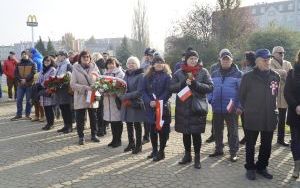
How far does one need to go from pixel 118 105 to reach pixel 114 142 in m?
0.87

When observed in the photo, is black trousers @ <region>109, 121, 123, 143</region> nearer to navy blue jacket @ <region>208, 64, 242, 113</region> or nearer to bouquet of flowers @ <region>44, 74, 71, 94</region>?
bouquet of flowers @ <region>44, 74, 71, 94</region>

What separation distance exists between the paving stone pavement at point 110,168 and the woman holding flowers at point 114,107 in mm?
277

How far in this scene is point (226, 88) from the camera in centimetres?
738

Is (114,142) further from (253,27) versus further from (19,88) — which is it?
(253,27)

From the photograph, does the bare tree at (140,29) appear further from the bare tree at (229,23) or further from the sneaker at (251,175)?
the sneaker at (251,175)

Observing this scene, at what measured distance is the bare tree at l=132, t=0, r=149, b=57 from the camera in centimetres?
4653

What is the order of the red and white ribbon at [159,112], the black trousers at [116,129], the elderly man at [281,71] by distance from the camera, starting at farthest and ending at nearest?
1. the black trousers at [116,129]
2. the elderly man at [281,71]
3. the red and white ribbon at [159,112]

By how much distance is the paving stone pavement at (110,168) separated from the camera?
6262 millimetres

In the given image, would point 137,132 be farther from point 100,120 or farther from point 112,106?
point 100,120

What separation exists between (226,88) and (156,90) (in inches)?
51.0

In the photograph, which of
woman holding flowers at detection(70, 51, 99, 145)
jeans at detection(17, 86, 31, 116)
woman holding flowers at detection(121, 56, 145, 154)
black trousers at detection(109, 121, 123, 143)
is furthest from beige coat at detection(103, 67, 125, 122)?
jeans at detection(17, 86, 31, 116)

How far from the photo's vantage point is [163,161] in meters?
7.45

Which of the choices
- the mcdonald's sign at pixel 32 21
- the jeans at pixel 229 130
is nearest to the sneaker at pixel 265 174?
the jeans at pixel 229 130

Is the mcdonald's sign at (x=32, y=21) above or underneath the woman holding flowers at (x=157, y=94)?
above
